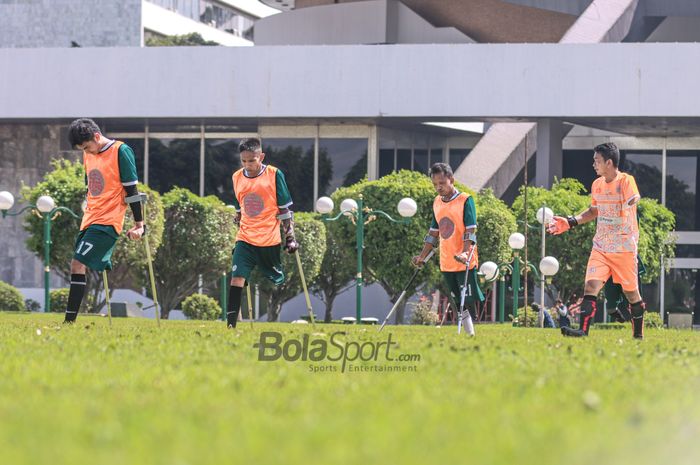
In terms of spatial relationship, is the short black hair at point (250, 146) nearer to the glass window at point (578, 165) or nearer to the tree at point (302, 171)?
the tree at point (302, 171)

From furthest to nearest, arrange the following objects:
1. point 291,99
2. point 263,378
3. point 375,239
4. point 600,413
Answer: point 291,99
point 375,239
point 263,378
point 600,413

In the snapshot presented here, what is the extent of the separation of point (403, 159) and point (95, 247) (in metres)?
34.8

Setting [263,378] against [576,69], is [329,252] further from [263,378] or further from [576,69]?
[263,378]

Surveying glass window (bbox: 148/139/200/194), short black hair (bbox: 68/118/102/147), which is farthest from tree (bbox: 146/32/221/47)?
short black hair (bbox: 68/118/102/147)

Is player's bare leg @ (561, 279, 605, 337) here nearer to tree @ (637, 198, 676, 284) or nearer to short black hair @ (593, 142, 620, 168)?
short black hair @ (593, 142, 620, 168)

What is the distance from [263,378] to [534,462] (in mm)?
3218

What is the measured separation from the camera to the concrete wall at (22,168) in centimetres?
4875

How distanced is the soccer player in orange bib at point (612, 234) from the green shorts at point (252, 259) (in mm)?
3264

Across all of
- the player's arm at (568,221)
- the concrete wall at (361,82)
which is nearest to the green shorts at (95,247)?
the player's arm at (568,221)

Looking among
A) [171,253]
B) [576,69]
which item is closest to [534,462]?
[171,253]

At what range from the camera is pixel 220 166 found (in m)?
48.6

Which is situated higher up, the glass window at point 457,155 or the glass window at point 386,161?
the glass window at point 457,155

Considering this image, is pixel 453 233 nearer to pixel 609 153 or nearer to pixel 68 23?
pixel 609 153

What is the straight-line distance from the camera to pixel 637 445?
4.99 meters
